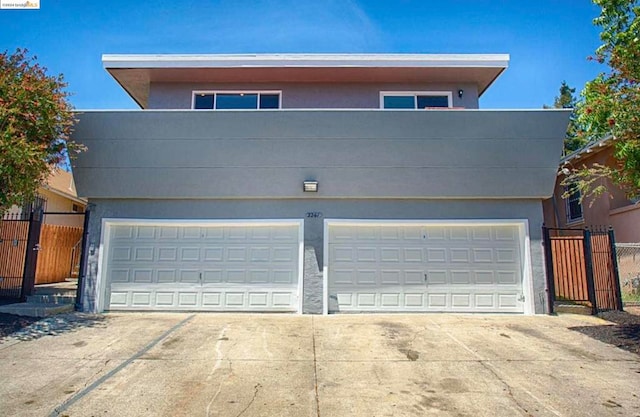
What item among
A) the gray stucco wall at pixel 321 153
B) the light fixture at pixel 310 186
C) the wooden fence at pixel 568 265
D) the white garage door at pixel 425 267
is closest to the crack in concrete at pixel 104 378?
the gray stucco wall at pixel 321 153

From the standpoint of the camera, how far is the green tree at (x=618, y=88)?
23.1 ft

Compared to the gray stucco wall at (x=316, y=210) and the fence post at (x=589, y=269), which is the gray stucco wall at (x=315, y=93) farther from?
the fence post at (x=589, y=269)

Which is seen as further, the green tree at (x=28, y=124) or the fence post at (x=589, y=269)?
the fence post at (x=589, y=269)

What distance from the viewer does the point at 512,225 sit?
35.3 ft

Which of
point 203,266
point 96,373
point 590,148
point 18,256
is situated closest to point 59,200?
point 18,256

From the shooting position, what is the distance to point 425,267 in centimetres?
1056

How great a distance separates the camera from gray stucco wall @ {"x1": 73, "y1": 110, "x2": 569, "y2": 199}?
10.0 metres

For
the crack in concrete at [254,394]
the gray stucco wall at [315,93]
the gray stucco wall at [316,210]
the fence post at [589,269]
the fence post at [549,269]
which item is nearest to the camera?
the crack in concrete at [254,394]

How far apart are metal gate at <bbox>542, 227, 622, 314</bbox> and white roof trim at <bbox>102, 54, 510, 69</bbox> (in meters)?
5.19

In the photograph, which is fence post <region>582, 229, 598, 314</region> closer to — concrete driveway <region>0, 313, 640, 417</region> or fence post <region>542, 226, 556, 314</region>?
fence post <region>542, 226, 556, 314</region>

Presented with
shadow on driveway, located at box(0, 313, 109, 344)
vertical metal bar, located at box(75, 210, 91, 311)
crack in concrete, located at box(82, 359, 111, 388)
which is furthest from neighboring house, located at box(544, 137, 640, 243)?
vertical metal bar, located at box(75, 210, 91, 311)

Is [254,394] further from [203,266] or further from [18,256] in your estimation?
[18,256]

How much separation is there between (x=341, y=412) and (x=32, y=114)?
8.99 metres

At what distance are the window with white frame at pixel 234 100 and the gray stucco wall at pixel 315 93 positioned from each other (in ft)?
0.44
